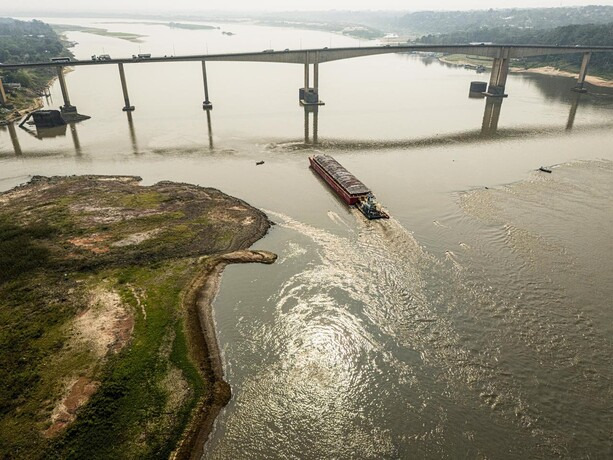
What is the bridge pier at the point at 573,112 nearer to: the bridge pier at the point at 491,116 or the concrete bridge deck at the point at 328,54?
the bridge pier at the point at 491,116

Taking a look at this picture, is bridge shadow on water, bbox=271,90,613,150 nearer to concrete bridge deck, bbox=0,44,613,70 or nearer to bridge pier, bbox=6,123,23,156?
concrete bridge deck, bbox=0,44,613,70

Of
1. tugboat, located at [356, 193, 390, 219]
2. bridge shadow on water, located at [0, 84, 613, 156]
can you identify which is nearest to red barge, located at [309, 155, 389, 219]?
tugboat, located at [356, 193, 390, 219]

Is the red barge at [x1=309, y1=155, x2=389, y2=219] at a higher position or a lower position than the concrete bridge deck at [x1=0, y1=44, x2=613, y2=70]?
lower

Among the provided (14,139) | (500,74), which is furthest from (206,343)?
(500,74)

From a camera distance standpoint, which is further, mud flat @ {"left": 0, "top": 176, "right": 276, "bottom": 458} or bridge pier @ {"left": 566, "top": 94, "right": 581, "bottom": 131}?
bridge pier @ {"left": 566, "top": 94, "right": 581, "bottom": 131}

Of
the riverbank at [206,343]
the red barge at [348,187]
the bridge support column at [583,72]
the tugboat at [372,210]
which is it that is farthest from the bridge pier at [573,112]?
the riverbank at [206,343]

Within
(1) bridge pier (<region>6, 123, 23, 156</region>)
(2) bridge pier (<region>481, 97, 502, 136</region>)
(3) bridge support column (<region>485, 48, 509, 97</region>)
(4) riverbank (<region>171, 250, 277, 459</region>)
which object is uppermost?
(3) bridge support column (<region>485, 48, 509, 97</region>)

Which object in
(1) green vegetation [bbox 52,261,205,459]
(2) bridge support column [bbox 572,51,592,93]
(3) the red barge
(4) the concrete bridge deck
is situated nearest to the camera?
(1) green vegetation [bbox 52,261,205,459]
